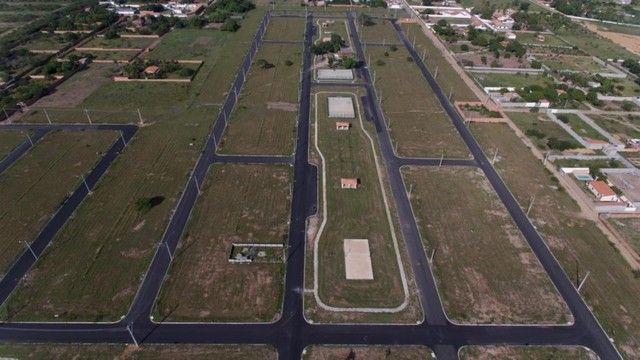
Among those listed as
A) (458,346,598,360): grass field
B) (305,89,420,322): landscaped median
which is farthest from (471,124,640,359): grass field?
(305,89,420,322): landscaped median

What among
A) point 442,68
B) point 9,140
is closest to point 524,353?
point 442,68

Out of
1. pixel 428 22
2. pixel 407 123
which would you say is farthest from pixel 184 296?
pixel 428 22

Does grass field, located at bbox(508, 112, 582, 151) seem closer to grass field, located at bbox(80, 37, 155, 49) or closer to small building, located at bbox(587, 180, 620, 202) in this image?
small building, located at bbox(587, 180, 620, 202)

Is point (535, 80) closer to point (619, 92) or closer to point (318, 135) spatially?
point (619, 92)

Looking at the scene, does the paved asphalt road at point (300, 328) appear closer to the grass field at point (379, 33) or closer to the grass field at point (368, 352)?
the grass field at point (368, 352)

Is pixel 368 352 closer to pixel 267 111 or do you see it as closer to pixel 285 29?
pixel 267 111

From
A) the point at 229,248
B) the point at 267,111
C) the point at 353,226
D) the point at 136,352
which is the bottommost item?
the point at 136,352
